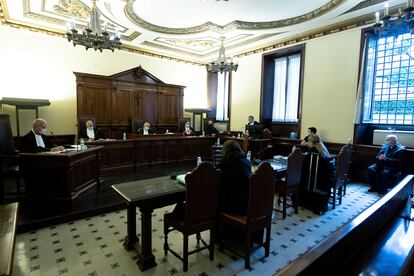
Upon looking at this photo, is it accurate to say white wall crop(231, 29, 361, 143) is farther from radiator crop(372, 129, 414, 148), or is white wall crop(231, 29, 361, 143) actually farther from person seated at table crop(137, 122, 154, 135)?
person seated at table crop(137, 122, 154, 135)

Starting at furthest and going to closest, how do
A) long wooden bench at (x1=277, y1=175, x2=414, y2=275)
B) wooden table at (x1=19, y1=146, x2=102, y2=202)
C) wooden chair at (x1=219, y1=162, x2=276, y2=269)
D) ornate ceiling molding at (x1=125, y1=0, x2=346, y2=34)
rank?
1. ornate ceiling molding at (x1=125, y1=0, x2=346, y2=34)
2. wooden table at (x1=19, y1=146, x2=102, y2=202)
3. wooden chair at (x1=219, y1=162, x2=276, y2=269)
4. long wooden bench at (x1=277, y1=175, x2=414, y2=275)

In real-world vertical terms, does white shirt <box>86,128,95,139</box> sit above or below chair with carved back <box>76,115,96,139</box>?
below

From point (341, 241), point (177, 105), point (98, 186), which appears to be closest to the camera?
point (341, 241)

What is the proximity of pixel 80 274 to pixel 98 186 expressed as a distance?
8.60 feet

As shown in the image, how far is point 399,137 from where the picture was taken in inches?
190

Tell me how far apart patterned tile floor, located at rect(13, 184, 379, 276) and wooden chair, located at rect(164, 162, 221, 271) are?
1.09 feet

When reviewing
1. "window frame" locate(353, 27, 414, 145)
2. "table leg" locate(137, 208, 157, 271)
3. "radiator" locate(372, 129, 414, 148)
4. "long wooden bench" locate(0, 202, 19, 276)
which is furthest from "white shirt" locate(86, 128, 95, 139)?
"radiator" locate(372, 129, 414, 148)

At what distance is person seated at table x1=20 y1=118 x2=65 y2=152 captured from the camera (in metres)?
3.69

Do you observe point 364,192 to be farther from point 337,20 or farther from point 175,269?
point 175,269

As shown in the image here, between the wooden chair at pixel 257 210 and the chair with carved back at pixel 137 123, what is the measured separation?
5618 mm

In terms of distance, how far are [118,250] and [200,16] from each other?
5094 millimetres

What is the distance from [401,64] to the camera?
4961 mm

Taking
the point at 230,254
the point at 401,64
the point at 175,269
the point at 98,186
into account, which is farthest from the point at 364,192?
the point at 98,186

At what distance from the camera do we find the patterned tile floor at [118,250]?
7.27 feet
